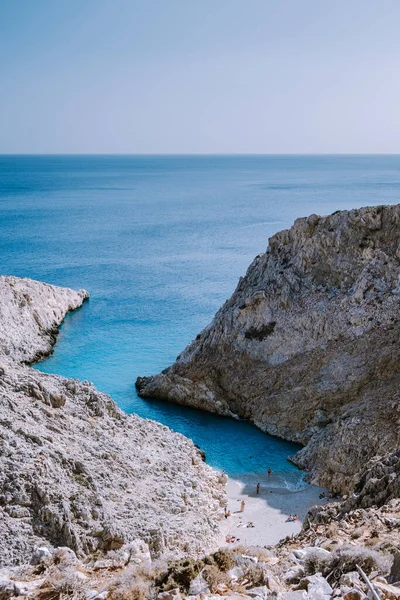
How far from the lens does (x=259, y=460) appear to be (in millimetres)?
36438

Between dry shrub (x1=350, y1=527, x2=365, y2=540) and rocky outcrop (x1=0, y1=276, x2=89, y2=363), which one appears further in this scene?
rocky outcrop (x1=0, y1=276, x2=89, y2=363)

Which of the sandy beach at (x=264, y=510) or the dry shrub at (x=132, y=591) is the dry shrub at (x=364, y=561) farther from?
the sandy beach at (x=264, y=510)

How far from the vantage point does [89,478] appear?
25.3 metres

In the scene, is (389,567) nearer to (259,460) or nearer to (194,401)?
(259,460)

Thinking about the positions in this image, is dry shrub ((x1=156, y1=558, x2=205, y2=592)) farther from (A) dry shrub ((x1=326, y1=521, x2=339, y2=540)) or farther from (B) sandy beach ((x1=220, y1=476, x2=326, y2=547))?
(B) sandy beach ((x1=220, y1=476, x2=326, y2=547))

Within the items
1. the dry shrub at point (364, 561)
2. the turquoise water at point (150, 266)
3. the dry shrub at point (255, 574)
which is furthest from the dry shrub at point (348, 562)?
the turquoise water at point (150, 266)

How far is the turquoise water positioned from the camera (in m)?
41.9

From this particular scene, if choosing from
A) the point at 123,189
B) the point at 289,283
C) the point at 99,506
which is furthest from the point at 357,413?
the point at 123,189

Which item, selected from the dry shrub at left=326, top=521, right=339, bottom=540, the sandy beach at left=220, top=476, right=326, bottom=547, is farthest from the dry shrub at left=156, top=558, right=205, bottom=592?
the sandy beach at left=220, top=476, right=326, bottom=547

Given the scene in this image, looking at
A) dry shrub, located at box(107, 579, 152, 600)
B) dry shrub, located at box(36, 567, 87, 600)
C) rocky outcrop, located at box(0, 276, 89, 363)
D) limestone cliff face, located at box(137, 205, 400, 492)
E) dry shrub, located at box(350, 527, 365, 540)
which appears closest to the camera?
dry shrub, located at box(107, 579, 152, 600)

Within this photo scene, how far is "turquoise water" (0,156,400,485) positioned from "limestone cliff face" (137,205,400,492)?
1.83m

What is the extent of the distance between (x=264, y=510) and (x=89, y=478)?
10053mm

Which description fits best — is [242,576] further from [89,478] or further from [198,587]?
[89,478]

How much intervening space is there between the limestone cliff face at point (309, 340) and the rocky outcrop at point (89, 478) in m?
7.50
